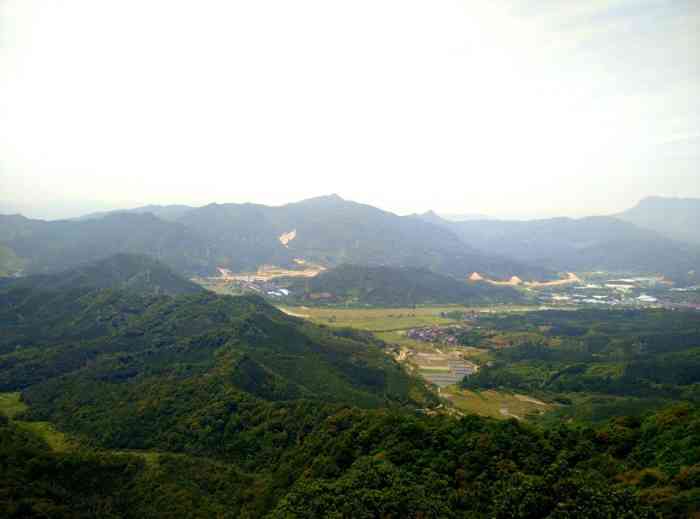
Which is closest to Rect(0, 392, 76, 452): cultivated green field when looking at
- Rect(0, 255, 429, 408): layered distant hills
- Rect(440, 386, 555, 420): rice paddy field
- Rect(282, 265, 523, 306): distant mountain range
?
Rect(0, 255, 429, 408): layered distant hills

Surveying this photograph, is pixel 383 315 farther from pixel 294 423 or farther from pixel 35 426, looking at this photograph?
pixel 35 426

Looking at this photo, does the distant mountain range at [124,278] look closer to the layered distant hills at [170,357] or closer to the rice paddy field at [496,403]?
the layered distant hills at [170,357]

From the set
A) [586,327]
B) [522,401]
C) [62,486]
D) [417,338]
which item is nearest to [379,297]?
[417,338]

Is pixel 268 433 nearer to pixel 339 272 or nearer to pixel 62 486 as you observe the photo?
pixel 62 486

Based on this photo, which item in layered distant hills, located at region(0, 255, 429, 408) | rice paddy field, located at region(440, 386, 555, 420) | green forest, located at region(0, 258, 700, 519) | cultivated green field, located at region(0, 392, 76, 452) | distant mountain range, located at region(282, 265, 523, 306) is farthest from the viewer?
distant mountain range, located at region(282, 265, 523, 306)

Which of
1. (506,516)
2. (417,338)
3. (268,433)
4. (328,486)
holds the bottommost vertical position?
(417,338)

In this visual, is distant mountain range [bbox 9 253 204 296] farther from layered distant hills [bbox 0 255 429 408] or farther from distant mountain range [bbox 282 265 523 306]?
distant mountain range [bbox 282 265 523 306]

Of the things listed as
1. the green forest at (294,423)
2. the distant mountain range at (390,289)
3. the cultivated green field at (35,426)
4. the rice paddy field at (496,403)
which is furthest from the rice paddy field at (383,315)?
the cultivated green field at (35,426)

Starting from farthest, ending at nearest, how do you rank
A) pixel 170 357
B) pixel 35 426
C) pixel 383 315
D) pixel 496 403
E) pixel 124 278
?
pixel 383 315 < pixel 124 278 < pixel 170 357 < pixel 496 403 < pixel 35 426

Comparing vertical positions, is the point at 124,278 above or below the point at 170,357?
above

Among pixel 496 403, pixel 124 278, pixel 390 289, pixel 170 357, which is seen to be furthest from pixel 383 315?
pixel 124 278

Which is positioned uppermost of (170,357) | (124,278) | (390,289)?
(124,278)
